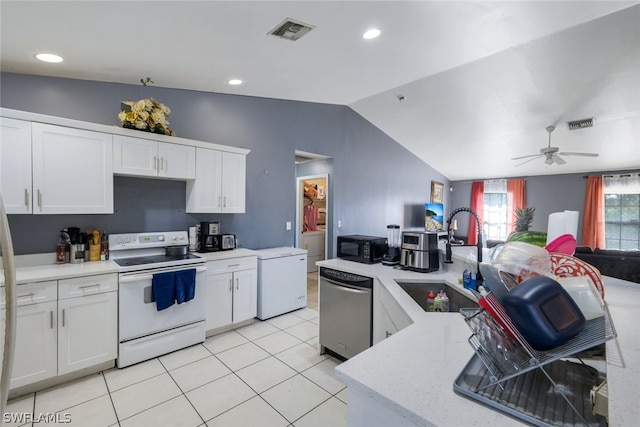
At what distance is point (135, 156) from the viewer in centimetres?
269

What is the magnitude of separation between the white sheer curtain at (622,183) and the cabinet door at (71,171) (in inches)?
336

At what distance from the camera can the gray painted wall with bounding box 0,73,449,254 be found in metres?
2.53

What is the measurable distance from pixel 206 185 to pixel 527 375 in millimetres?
3160

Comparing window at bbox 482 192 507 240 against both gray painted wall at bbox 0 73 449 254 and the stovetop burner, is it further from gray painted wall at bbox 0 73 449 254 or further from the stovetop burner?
the stovetop burner

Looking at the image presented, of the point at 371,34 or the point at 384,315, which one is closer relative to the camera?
the point at 384,315

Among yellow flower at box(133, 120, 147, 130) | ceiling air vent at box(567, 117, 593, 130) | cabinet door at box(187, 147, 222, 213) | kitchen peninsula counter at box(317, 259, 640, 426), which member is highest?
ceiling air vent at box(567, 117, 593, 130)

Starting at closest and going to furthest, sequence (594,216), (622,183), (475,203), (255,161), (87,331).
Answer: (87,331), (255,161), (622,183), (594,216), (475,203)

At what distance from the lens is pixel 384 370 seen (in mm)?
813

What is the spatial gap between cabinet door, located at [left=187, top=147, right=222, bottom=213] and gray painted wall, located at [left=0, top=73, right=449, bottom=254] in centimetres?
22

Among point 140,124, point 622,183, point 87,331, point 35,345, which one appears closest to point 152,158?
point 140,124

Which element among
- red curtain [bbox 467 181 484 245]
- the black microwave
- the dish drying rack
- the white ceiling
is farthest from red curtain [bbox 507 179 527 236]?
the dish drying rack

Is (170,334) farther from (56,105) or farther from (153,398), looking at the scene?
(56,105)

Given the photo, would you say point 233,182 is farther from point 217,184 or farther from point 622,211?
point 622,211

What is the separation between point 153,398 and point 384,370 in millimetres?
2058
